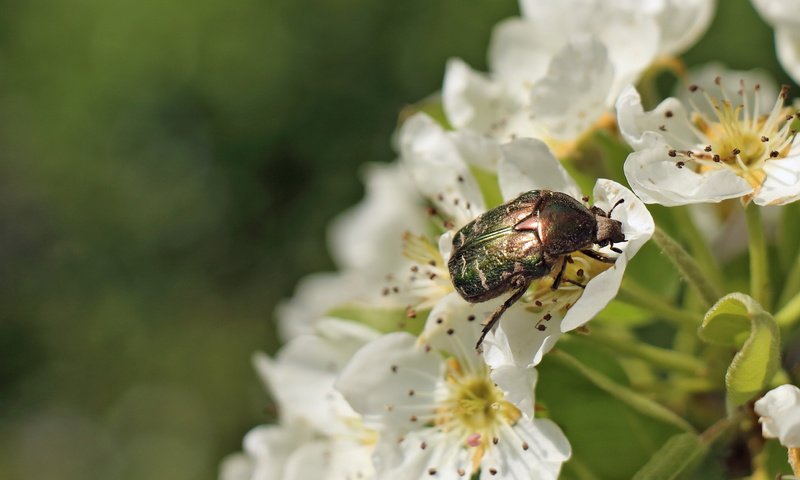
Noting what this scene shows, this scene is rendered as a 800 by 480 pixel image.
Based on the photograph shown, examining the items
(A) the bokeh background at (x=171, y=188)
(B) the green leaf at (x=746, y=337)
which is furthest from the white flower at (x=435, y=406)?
(A) the bokeh background at (x=171, y=188)

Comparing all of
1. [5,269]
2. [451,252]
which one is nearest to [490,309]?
[451,252]

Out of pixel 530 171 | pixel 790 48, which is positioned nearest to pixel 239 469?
pixel 530 171

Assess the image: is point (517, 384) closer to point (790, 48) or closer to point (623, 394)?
point (623, 394)

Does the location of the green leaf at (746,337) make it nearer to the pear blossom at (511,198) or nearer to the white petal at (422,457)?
the pear blossom at (511,198)

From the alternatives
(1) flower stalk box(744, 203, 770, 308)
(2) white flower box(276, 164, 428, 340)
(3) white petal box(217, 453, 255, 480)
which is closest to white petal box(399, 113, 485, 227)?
(2) white flower box(276, 164, 428, 340)

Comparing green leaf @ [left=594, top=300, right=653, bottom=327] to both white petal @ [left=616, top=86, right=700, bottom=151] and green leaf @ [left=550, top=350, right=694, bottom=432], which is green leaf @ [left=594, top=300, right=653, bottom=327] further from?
white petal @ [left=616, top=86, right=700, bottom=151]

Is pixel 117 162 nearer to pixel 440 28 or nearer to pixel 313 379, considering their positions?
pixel 440 28

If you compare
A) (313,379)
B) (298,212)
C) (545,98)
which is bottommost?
(313,379)
